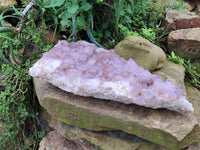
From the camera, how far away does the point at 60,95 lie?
1.38 meters

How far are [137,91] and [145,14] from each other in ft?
5.67

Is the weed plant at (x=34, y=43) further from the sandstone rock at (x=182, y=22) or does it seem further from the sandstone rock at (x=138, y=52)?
the sandstone rock at (x=182, y=22)

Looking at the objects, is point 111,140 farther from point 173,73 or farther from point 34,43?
point 34,43

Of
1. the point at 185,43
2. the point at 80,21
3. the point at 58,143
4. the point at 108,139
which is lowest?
the point at 58,143

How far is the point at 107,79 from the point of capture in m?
1.22

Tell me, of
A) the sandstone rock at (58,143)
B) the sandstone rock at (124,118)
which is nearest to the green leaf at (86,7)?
the sandstone rock at (124,118)

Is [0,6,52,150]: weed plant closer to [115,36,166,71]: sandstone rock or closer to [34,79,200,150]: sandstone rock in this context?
[34,79,200,150]: sandstone rock

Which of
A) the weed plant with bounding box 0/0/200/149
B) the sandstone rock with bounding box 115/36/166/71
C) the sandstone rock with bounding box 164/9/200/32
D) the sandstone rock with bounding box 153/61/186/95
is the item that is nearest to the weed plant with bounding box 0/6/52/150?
the weed plant with bounding box 0/0/200/149

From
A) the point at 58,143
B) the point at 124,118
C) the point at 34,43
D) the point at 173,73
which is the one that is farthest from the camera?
the point at 34,43

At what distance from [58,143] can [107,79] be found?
101 cm

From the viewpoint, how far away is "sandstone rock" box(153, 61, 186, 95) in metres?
1.54

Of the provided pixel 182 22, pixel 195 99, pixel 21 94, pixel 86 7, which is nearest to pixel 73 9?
pixel 86 7

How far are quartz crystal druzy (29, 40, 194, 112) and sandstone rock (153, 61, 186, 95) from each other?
371 mm

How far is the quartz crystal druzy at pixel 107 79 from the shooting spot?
1.13 metres
